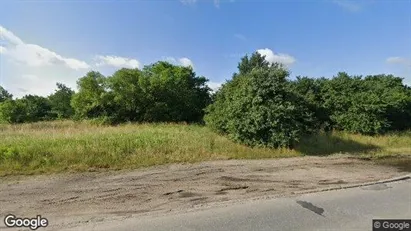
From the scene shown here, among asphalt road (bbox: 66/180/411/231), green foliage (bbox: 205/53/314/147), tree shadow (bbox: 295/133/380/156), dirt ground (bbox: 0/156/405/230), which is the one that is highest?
green foliage (bbox: 205/53/314/147)

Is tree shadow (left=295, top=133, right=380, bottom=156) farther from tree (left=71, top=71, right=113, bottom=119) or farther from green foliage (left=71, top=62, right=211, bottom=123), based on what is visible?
tree (left=71, top=71, right=113, bottom=119)

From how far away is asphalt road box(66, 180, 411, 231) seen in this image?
4871mm

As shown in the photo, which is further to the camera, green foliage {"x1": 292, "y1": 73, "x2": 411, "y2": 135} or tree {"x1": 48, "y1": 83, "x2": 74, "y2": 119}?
tree {"x1": 48, "y1": 83, "x2": 74, "y2": 119}

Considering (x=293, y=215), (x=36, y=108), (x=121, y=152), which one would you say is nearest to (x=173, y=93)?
(x=121, y=152)

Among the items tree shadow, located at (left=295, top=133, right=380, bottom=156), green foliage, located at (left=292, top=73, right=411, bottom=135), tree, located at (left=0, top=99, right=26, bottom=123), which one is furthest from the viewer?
tree, located at (left=0, top=99, right=26, bottom=123)

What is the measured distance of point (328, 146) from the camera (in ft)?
50.8

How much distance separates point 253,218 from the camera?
525cm

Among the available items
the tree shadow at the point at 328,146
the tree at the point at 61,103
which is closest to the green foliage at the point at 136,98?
the tree at the point at 61,103

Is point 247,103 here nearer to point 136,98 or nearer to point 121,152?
point 121,152

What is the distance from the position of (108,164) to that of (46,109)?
35331mm

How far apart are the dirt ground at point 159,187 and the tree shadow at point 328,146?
3.61 m

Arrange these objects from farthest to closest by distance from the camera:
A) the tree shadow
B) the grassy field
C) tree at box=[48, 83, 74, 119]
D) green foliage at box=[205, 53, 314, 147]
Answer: tree at box=[48, 83, 74, 119] → the tree shadow → green foliage at box=[205, 53, 314, 147] → the grassy field

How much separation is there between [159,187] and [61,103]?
111 ft

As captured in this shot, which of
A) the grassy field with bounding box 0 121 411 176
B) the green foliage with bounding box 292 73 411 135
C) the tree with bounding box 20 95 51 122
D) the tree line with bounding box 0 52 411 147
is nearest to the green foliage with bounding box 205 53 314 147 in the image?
the tree line with bounding box 0 52 411 147
